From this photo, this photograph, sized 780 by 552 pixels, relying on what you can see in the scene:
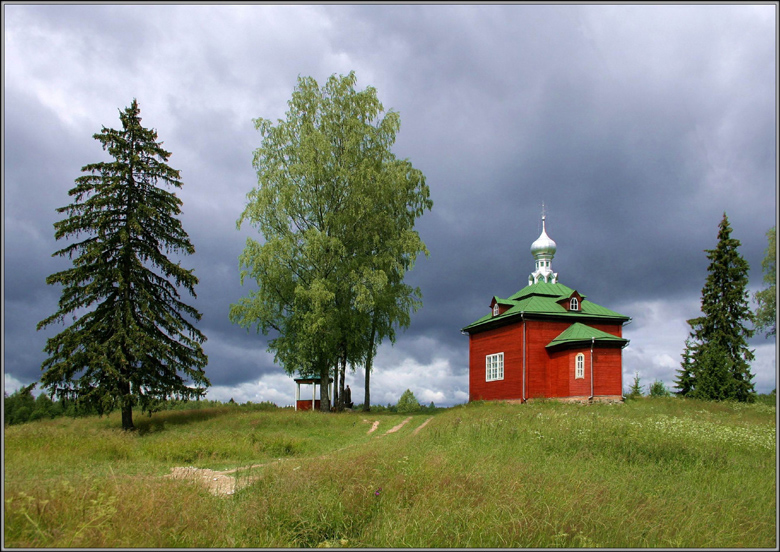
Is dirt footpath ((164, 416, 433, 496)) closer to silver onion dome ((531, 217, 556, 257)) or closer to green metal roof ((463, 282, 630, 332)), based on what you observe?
green metal roof ((463, 282, 630, 332))

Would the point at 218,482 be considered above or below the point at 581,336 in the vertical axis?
below

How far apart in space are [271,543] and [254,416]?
17777 mm

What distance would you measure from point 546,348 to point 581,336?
2.08 metres

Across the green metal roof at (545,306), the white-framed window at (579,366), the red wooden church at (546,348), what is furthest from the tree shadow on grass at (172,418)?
the white-framed window at (579,366)

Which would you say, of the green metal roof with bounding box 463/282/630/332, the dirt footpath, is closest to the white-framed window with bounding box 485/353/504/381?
the green metal roof with bounding box 463/282/630/332

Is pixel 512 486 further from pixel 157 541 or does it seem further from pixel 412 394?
pixel 412 394

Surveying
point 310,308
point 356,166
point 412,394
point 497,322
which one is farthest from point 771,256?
point 310,308

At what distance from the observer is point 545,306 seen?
1178 inches

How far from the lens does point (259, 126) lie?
28875mm

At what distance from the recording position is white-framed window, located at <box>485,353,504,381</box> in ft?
100

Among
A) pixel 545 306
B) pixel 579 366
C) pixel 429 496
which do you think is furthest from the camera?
pixel 545 306

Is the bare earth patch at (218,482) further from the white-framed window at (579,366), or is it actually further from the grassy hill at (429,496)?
the white-framed window at (579,366)

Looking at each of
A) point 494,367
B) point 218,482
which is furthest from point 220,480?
point 494,367

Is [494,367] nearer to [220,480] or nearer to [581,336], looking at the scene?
[581,336]
